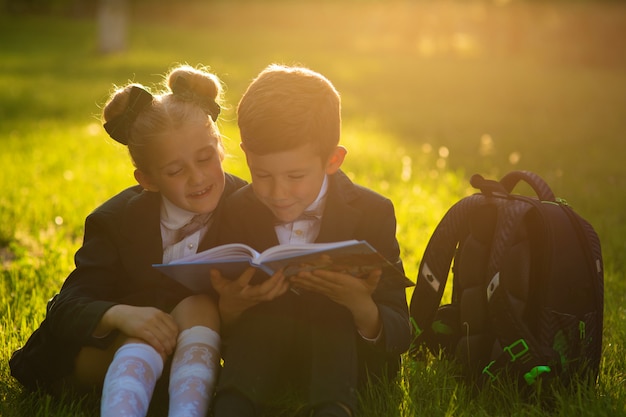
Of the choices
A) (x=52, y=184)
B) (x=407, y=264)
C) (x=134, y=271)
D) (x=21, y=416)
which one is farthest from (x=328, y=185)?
(x=52, y=184)

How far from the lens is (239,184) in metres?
3.36

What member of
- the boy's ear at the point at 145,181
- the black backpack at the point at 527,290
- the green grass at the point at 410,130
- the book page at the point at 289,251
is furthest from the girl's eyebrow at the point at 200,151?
the black backpack at the point at 527,290

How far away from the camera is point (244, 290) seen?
2.67 metres

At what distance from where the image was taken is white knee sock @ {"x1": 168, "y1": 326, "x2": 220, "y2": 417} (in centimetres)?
255

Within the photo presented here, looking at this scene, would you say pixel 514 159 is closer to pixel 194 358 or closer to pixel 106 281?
pixel 106 281

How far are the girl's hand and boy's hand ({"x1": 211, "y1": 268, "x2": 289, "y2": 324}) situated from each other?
22 centimetres

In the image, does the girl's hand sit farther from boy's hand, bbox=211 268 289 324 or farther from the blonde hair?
the blonde hair

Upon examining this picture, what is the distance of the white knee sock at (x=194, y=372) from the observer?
255 cm

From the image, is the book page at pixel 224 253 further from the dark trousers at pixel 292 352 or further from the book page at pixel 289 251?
the dark trousers at pixel 292 352

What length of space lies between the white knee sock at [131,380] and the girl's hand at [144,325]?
35mm

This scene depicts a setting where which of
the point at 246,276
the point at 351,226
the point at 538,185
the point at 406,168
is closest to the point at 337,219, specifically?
the point at 351,226

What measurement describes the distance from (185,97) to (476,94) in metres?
11.3

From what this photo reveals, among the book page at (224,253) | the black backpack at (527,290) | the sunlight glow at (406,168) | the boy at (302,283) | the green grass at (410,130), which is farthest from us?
the sunlight glow at (406,168)

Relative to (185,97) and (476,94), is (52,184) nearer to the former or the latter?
(185,97)
